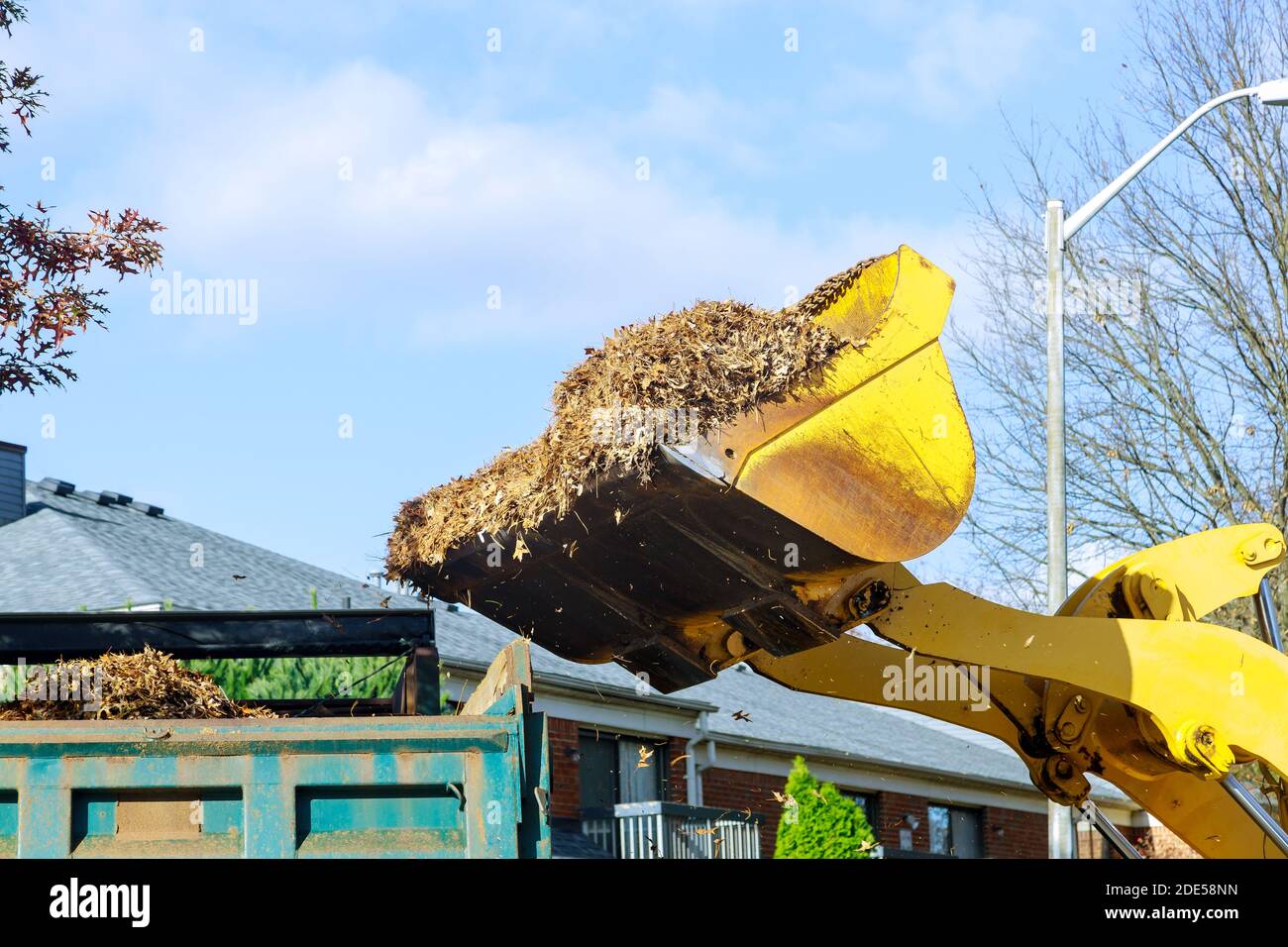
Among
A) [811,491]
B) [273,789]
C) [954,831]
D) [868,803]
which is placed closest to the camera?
[273,789]

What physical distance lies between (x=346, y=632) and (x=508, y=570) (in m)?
0.61

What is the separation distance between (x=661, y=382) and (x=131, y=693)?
178 centimetres

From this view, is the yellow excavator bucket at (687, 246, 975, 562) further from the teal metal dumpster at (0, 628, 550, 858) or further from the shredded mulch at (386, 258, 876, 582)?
the teal metal dumpster at (0, 628, 550, 858)

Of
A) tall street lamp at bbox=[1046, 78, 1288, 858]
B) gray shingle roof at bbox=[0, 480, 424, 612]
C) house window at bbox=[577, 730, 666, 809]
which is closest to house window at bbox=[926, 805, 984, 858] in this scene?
house window at bbox=[577, 730, 666, 809]

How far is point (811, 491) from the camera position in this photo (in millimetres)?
4645

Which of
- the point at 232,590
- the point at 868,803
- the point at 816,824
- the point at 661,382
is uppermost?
the point at 232,590

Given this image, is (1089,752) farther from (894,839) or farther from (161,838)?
(894,839)

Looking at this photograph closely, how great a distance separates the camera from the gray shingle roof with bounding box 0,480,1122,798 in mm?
15148

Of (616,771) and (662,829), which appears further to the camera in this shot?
(616,771)

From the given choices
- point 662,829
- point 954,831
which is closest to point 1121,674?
point 662,829

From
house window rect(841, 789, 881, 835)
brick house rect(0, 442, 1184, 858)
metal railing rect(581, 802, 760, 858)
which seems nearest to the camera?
metal railing rect(581, 802, 760, 858)

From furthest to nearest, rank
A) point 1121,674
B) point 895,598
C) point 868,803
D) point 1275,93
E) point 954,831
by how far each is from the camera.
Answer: point 954,831 < point 868,803 < point 1275,93 < point 1121,674 < point 895,598

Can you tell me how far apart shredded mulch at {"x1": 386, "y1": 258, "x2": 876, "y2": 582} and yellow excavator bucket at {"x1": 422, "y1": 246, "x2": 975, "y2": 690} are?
0.15ft

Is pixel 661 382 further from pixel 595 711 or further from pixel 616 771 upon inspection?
pixel 616 771
